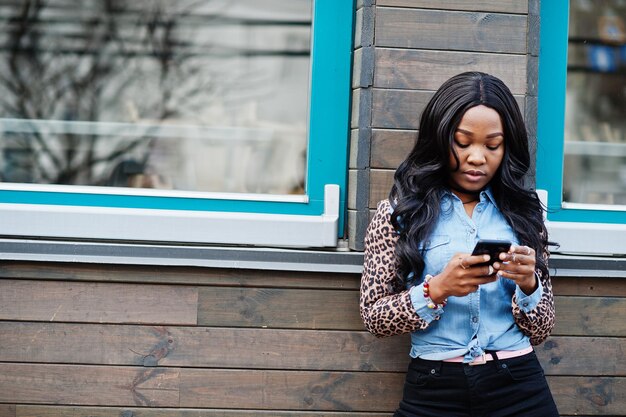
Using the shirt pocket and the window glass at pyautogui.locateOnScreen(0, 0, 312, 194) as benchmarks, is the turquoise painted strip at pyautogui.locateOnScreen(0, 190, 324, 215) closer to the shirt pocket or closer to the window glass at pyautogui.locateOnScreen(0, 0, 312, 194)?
the window glass at pyautogui.locateOnScreen(0, 0, 312, 194)

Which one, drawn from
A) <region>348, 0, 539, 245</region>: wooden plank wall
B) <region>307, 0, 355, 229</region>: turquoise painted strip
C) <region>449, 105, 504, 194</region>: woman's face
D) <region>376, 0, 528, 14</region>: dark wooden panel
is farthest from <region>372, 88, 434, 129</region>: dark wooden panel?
<region>449, 105, 504, 194</region>: woman's face

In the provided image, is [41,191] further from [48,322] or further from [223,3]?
[223,3]

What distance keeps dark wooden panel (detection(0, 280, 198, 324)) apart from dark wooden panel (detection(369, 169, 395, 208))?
2.55 ft

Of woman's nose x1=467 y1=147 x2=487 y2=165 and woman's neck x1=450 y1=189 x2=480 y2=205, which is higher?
woman's nose x1=467 y1=147 x2=487 y2=165

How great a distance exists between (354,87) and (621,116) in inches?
50.0

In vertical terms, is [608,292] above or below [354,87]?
below

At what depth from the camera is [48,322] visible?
10.3ft

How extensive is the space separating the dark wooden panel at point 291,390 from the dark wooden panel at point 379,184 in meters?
0.68

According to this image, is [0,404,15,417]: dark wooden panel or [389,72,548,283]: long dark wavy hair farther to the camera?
[0,404,15,417]: dark wooden panel

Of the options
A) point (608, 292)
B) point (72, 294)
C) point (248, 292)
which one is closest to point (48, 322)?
point (72, 294)

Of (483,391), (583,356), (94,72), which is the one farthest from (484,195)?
(94,72)

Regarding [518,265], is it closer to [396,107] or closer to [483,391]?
[483,391]

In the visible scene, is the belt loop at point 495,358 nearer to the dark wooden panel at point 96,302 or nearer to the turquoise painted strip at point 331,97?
the turquoise painted strip at point 331,97

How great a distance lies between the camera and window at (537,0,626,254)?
3.35 m
